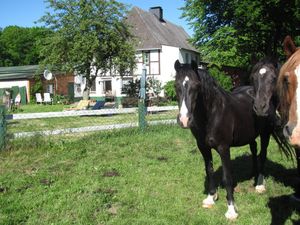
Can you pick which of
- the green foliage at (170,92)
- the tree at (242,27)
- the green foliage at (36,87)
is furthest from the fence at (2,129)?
the green foliage at (36,87)

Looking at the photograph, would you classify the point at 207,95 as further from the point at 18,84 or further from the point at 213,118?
the point at 18,84

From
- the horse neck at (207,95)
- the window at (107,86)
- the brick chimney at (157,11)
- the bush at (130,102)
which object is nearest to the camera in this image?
the horse neck at (207,95)

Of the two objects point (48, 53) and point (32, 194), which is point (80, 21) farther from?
point (32, 194)

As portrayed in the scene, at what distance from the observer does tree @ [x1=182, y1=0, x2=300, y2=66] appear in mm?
Answer: 15195

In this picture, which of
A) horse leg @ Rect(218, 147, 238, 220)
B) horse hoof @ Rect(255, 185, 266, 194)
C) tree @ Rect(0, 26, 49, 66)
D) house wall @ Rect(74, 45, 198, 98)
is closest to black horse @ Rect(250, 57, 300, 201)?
horse leg @ Rect(218, 147, 238, 220)

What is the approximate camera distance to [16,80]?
3584 cm

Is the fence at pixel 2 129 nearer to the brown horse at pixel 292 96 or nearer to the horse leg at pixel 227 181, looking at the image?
the horse leg at pixel 227 181

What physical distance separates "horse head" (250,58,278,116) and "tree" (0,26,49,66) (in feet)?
228

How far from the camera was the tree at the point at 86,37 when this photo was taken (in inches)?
879

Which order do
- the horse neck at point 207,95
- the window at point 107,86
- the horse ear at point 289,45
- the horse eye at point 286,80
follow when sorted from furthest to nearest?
the window at point 107,86 < the horse neck at point 207,95 < the horse ear at point 289,45 < the horse eye at point 286,80

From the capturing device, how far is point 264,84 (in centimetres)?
453

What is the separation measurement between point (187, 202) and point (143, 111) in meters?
4.95

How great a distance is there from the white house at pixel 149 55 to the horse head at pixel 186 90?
29.7m

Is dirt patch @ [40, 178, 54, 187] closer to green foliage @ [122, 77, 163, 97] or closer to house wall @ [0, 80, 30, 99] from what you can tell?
green foliage @ [122, 77, 163, 97]
